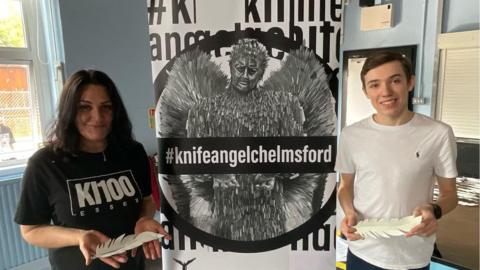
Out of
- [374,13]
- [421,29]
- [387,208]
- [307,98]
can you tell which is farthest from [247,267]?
[374,13]

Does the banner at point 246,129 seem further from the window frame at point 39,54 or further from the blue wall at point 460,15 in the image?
the blue wall at point 460,15

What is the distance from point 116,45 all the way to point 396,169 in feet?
8.09

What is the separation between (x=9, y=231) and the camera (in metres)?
2.47

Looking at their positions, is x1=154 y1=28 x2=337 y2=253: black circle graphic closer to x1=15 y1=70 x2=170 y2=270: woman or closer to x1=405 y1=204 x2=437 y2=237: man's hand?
x1=15 y1=70 x2=170 y2=270: woman

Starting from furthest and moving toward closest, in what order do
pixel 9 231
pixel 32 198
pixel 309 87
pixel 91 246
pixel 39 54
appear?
1. pixel 39 54
2. pixel 9 231
3. pixel 309 87
4. pixel 32 198
5. pixel 91 246

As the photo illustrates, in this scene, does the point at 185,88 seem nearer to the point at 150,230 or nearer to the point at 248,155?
the point at 248,155

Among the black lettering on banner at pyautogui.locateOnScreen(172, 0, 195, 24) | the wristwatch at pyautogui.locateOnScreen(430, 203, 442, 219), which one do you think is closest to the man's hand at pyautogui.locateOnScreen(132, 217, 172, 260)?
the black lettering on banner at pyautogui.locateOnScreen(172, 0, 195, 24)

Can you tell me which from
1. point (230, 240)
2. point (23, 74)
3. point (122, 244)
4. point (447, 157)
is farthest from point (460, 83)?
point (23, 74)

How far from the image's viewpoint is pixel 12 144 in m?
2.82

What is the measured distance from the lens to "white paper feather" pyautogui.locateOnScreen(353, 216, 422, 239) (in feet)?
3.39

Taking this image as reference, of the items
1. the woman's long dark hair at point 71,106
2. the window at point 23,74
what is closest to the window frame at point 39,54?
the window at point 23,74

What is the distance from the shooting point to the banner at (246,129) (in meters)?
1.21

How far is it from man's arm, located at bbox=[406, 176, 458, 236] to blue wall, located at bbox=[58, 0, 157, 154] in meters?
2.53

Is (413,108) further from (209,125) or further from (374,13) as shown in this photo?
(209,125)
